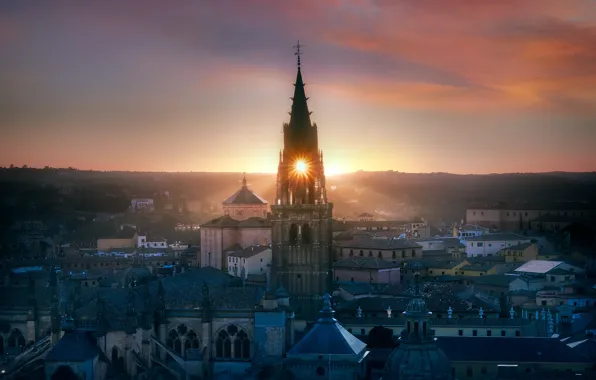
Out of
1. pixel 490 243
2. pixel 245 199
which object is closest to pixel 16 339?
pixel 245 199

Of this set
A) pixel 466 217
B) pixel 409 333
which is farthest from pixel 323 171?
pixel 466 217

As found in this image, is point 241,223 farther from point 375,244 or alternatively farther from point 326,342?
point 326,342

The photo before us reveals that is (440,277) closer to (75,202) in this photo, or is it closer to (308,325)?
(308,325)

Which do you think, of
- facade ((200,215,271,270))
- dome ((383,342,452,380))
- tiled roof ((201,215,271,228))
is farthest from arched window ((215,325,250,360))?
tiled roof ((201,215,271,228))

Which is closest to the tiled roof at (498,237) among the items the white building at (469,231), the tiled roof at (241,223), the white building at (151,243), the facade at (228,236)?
the white building at (469,231)

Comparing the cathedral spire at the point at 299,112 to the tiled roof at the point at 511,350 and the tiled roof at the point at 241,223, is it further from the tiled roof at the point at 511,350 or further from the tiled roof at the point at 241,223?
the tiled roof at the point at 241,223
